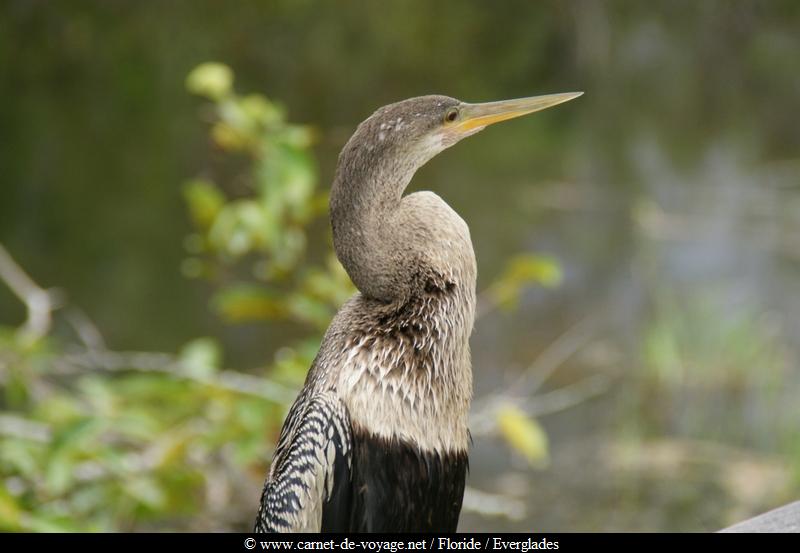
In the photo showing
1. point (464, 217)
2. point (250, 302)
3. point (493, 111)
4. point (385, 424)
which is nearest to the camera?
point (385, 424)

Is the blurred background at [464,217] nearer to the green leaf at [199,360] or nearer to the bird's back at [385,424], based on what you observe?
the green leaf at [199,360]

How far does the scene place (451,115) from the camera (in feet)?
6.70

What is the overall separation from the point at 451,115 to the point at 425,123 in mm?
68

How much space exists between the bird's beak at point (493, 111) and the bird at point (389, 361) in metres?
0.02

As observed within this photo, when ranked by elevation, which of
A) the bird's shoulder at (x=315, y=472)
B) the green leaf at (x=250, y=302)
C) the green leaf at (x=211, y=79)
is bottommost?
the bird's shoulder at (x=315, y=472)

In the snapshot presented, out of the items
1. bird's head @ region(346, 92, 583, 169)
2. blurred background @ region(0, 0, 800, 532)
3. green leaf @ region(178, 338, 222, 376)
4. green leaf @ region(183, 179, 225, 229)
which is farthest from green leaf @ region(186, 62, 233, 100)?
bird's head @ region(346, 92, 583, 169)

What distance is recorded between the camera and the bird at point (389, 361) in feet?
6.38

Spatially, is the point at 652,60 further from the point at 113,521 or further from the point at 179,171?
the point at 113,521

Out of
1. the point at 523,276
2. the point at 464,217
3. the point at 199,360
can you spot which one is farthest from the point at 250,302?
the point at 464,217

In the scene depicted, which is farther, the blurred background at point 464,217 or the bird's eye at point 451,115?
the blurred background at point 464,217

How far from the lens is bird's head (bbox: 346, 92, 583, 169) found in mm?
1948

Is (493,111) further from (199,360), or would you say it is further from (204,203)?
(199,360)

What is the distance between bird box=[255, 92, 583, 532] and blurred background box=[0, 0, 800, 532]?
4.32ft

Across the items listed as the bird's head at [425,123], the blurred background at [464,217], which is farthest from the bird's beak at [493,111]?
the blurred background at [464,217]
